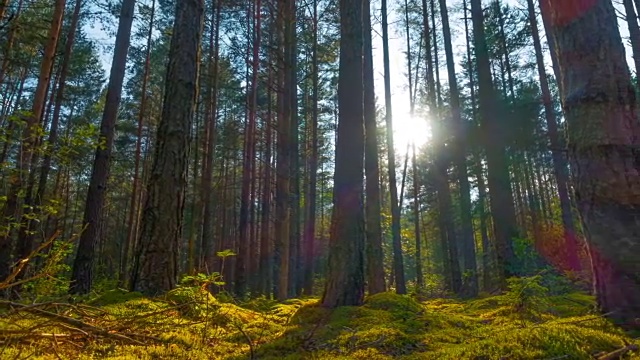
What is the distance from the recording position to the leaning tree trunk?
3.07m

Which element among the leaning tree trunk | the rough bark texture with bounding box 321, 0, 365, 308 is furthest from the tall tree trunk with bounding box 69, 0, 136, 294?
the leaning tree trunk

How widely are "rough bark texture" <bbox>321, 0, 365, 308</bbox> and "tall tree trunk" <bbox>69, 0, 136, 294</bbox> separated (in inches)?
219

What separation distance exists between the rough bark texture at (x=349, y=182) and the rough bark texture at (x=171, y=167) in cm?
232

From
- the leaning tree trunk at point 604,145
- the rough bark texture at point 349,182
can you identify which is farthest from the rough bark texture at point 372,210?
the leaning tree trunk at point 604,145

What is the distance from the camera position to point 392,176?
14258 mm

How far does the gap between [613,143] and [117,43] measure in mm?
10279

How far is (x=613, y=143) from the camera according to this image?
10.5 ft

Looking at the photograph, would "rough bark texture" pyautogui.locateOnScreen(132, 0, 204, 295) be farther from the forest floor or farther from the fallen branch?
the fallen branch

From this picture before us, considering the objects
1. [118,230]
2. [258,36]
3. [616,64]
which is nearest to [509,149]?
[258,36]

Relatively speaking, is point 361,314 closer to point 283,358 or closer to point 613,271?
point 283,358

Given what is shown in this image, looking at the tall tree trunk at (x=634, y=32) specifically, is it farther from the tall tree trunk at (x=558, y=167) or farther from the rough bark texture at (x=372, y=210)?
the rough bark texture at (x=372, y=210)

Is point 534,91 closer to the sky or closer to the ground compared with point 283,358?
closer to the sky

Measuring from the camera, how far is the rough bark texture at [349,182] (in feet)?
17.5

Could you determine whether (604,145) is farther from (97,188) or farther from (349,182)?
(97,188)
